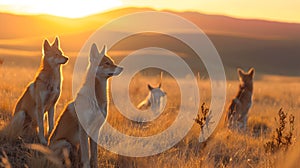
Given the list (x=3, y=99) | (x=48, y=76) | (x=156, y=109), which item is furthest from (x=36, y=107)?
(x=156, y=109)

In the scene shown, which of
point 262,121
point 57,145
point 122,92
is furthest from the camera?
point 122,92

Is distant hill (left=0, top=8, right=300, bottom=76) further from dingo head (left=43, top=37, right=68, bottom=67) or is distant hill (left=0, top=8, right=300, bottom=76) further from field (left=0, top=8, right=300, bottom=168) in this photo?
dingo head (left=43, top=37, right=68, bottom=67)

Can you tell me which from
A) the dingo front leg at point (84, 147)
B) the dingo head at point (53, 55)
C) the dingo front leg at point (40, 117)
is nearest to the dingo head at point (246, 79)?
the dingo head at point (53, 55)

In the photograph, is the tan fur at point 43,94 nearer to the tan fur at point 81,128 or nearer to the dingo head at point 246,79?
the tan fur at point 81,128

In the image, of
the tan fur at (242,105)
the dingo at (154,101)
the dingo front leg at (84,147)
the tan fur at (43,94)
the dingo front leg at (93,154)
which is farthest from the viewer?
the dingo at (154,101)

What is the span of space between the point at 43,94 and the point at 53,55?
0.72m

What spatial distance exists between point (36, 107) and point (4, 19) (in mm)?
88115

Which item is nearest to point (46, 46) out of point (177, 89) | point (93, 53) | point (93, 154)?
point (93, 53)

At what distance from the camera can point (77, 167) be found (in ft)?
19.6

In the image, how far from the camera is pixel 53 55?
7.67 meters

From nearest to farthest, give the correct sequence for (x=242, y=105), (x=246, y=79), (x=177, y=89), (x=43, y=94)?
1. (x=43, y=94)
2. (x=242, y=105)
3. (x=246, y=79)
4. (x=177, y=89)

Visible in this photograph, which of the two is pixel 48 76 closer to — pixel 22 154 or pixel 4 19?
pixel 22 154

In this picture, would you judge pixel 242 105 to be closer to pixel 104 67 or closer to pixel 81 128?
pixel 104 67

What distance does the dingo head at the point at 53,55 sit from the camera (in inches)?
298
